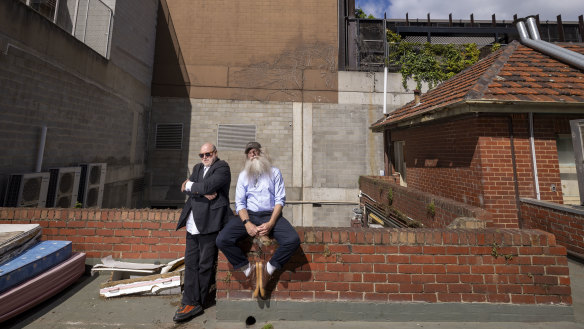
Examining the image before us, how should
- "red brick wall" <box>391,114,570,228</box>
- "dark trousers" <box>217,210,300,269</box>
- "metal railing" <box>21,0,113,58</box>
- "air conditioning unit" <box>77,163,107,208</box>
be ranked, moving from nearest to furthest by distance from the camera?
1. "dark trousers" <box>217,210,300,269</box>
2. "red brick wall" <box>391,114,570,228</box>
3. "metal railing" <box>21,0,113,58</box>
4. "air conditioning unit" <box>77,163,107,208</box>

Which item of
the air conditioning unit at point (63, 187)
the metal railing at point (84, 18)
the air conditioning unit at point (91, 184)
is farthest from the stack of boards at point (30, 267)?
the metal railing at point (84, 18)

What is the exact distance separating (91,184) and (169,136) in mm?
4999

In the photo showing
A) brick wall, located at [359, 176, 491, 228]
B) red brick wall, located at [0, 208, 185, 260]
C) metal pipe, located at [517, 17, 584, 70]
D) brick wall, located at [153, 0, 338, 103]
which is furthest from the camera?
brick wall, located at [153, 0, 338, 103]

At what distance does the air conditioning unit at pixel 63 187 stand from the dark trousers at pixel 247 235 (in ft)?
19.7

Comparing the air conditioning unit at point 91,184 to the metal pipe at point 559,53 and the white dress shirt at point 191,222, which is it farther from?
the metal pipe at point 559,53

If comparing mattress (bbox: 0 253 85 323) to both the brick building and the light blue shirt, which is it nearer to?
the light blue shirt

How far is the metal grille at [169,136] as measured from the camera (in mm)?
12031

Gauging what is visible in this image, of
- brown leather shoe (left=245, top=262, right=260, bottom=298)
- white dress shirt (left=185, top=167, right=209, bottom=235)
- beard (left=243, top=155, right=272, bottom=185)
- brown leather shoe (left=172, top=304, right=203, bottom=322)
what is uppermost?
beard (left=243, top=155, right=272, bottom=185)

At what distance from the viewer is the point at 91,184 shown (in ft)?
24.6

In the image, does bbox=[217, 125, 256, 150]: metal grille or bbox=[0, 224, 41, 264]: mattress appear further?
bbox=[217, 125, 256, 150]: metal grille

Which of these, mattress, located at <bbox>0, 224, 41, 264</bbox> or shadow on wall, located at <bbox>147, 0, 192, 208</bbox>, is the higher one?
shadow on wall, located at <bbox>147, 0, 192, 208</bbox>

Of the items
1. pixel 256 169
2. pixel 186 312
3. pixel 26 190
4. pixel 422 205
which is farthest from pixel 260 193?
pixel 26 190

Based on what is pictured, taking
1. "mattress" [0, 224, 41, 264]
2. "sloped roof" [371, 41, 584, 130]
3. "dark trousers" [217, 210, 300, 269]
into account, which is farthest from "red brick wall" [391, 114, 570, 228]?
A: "mattress" [0, 224, 41, 264]

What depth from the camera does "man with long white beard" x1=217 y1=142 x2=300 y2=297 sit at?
246 centimetres
